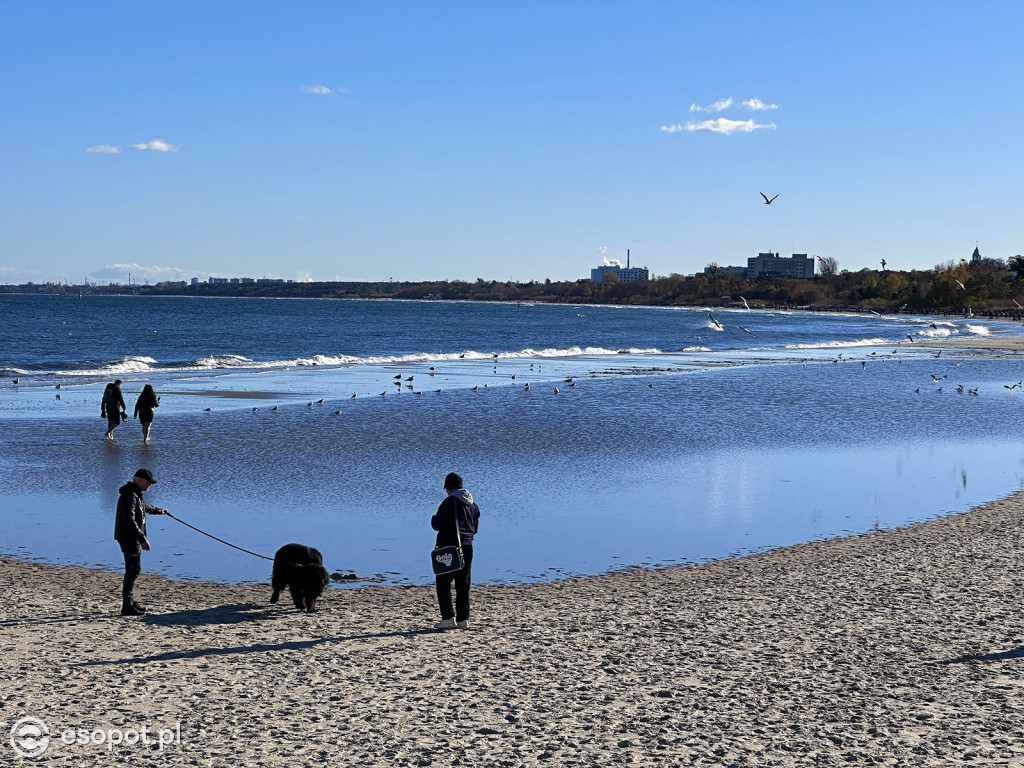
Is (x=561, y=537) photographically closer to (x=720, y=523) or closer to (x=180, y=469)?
(x=720, y=523)

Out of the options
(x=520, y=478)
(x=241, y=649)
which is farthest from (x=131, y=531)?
(x=520, y=478)

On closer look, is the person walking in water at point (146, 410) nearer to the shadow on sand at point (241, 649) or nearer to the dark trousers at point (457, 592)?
the shadow on sand at point (241, 649)

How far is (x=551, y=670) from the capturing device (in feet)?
27.2

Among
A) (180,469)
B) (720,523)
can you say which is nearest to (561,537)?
(720,523)

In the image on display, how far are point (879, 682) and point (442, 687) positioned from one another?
3438mm

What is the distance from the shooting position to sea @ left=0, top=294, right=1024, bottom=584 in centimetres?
1323

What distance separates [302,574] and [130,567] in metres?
1.66

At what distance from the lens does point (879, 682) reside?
798 centimetres

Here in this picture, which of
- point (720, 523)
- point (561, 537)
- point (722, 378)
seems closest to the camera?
point (561, 537)

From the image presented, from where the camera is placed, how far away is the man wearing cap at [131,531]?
9820 mm
